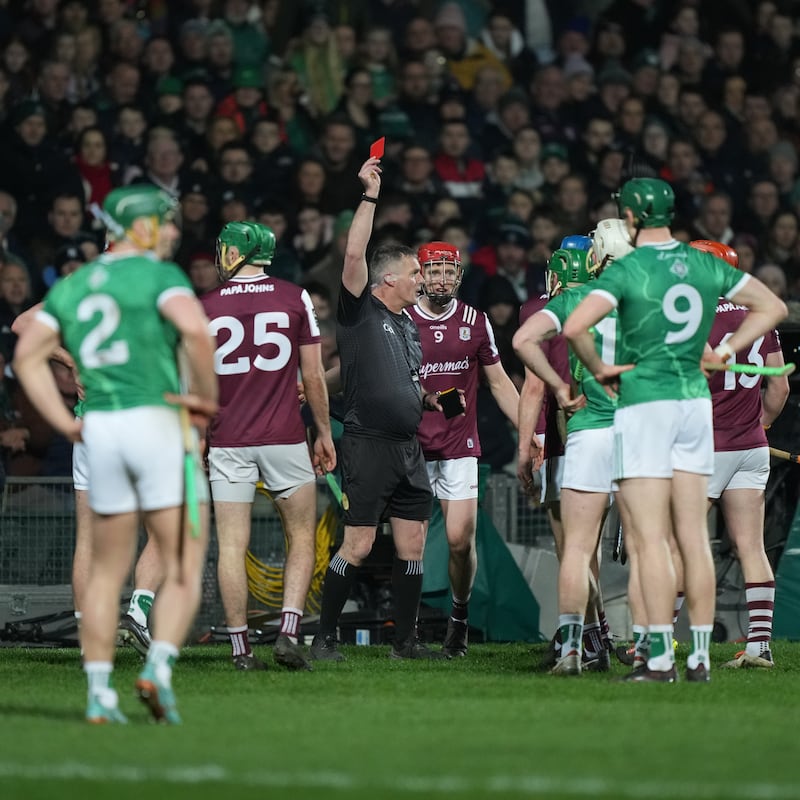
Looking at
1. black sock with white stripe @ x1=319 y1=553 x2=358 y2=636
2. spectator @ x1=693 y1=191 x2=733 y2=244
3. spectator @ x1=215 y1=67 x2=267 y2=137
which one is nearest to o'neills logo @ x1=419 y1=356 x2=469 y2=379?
black sock with white stripe @ x1=319 y1=553 x2=358 y2=636

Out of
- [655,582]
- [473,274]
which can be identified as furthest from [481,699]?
[473,274]

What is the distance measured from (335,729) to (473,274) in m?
9.42

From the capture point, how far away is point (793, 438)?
41.9 ft

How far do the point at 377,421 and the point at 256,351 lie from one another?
1.07 meters

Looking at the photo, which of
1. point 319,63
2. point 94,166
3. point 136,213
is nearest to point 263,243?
point 136,213

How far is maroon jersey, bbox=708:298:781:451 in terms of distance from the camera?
10352 mm

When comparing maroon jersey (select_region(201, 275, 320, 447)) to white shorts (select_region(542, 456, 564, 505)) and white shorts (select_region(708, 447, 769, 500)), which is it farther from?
white shorts (select_region(708, 447, 769, 500))

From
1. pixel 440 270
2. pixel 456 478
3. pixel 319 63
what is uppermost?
pixel 319 63

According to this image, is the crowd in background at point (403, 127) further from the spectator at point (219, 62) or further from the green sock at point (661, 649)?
the green sock at point (661, 649)

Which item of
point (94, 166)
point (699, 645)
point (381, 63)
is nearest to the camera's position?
point (699, 645)

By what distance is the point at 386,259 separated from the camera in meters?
10.5

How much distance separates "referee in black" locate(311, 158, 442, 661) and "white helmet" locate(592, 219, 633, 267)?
1421 millimetres

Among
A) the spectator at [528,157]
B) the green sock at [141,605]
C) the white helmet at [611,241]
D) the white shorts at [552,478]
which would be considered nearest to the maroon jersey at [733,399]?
the white shorts at [552,478]

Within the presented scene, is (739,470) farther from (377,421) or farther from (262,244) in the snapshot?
(262,244)
